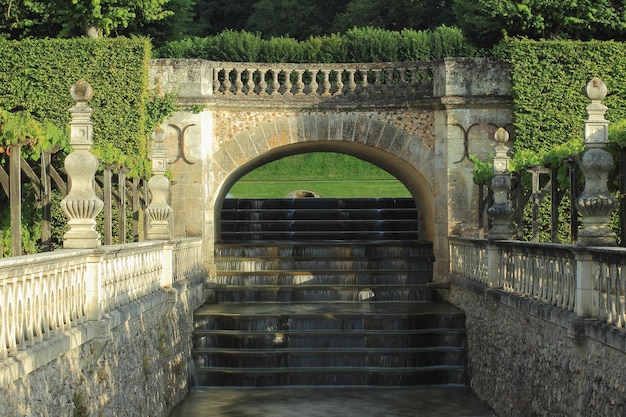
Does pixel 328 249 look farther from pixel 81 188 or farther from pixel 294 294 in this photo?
pixel 81 188

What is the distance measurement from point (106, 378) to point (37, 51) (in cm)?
1196

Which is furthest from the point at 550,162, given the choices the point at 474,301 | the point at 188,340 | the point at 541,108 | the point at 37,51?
the point at 37,51

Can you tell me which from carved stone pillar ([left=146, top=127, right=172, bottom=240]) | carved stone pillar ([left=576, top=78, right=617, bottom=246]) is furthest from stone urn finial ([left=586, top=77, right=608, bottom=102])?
carved stone pillar ([left=146, top=127, right=172, bottom=240])

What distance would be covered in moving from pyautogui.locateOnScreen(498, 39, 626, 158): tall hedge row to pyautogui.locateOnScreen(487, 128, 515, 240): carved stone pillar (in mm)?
4014

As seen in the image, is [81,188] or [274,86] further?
[274,86]

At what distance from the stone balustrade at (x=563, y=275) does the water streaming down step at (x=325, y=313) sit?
1566 mm

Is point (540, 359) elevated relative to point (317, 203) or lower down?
lower down

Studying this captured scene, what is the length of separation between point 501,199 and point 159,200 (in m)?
5.18

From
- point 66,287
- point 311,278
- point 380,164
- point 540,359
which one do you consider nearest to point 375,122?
point 380,164

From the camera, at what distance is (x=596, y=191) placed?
32.8 feet

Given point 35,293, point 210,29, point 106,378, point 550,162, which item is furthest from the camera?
point 210,29

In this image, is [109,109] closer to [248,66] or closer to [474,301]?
[248,66]

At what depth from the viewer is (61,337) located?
8.80m

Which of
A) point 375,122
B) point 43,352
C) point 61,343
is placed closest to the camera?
point 43,352
